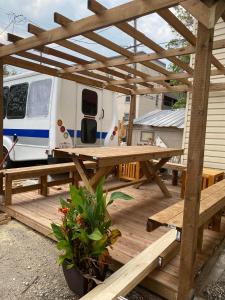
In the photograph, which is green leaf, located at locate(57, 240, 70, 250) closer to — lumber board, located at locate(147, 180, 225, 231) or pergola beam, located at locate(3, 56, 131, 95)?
lumber board, located at locate(147, 180, 225, 231)

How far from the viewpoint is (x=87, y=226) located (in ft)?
6.98

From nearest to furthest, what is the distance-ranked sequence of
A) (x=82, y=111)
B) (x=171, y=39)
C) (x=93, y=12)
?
(x=93, y=12) → (x=82, y=111) → (x=171, y=39)

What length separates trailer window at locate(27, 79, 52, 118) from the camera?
5789mm

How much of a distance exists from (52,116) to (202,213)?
4161mm

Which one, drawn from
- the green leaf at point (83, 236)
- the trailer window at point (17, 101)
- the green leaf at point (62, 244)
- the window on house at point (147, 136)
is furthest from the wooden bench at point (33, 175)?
the window on house at point (147, 136)

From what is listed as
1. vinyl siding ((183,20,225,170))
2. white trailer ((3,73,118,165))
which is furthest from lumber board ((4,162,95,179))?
vinyl siding ((183,20,225,170))

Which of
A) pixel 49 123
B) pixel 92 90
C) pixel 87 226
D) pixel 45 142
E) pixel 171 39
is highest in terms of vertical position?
pixel 171 39

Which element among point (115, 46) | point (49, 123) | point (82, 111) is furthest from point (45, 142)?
point (115, 46)

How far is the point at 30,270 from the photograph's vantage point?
2.55 meters

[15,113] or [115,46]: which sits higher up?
[115,46]

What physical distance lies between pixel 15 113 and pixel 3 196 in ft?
10.4

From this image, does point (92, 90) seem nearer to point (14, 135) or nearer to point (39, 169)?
point (14, 135)

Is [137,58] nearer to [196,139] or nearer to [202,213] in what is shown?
[196,139]

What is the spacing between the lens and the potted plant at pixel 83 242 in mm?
2061
